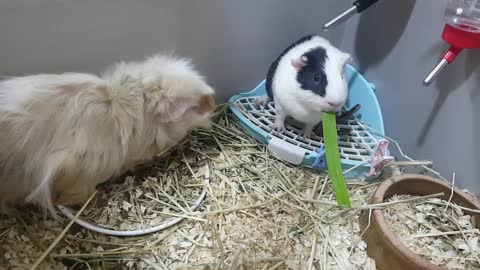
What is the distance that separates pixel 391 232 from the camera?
1362 mm

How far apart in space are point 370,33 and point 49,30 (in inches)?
47.3

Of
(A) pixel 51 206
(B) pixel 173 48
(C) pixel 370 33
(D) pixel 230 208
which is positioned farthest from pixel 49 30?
(C) pixel 370 33

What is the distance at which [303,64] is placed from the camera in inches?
63.7

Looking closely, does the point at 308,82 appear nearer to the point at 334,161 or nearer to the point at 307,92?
the point at 307,92

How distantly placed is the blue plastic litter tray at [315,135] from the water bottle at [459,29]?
38 centimetres

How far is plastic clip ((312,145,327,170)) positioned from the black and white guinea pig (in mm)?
109

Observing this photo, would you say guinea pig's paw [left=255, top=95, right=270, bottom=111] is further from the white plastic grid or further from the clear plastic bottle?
the clear plastic bottle

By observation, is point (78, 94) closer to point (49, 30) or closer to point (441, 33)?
point (49, 30)

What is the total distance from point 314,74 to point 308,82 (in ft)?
0.11

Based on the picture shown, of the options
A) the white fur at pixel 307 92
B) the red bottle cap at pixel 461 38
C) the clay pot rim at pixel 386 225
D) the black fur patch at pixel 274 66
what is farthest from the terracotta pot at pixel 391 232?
the black fur patch at pixel 274 66

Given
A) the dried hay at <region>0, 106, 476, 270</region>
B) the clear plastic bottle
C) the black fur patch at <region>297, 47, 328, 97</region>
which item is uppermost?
the clear plastic bottle

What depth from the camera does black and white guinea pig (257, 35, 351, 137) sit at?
1567 millimetres

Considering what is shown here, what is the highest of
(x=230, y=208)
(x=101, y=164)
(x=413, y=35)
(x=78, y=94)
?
(x=413, y=35)

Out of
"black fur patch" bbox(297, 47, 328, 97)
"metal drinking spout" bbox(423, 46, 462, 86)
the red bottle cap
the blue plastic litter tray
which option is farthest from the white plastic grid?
the red bottle cap
